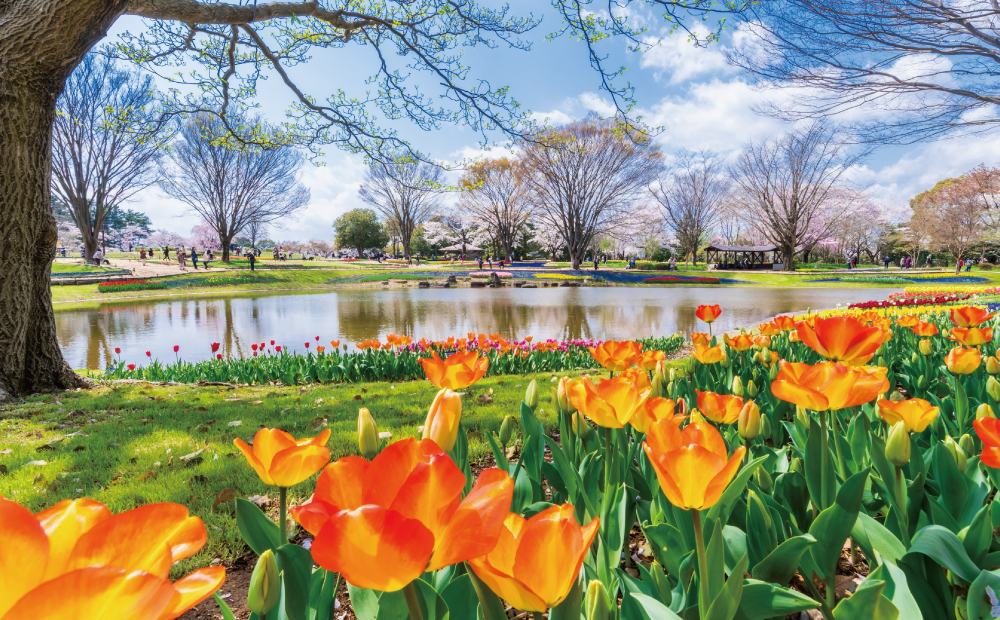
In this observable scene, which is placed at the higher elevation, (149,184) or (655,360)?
(149,184)

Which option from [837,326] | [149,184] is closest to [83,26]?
[837,326]

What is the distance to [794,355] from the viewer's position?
3.04 metres

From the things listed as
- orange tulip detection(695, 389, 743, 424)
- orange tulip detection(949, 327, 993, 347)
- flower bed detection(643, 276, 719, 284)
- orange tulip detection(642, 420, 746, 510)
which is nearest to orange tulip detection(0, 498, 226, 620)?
orange tulip detection(642, 420, 746, 510)

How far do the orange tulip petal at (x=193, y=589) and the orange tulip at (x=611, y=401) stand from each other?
75 centimetres

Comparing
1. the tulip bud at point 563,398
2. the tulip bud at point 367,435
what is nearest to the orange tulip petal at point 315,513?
the tulip bud at point 367,435

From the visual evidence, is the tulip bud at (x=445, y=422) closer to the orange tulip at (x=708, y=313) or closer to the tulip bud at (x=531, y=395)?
the tulip bud at (x=531, y=395)

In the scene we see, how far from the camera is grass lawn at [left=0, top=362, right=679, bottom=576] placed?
208 centimetres

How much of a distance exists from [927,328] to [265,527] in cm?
323

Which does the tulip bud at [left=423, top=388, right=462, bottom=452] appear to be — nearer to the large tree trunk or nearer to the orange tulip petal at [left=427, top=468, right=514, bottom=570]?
the orange tulip petal at [left=427, top=468, right=514, bottom=570]

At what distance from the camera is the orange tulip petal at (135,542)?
393mm

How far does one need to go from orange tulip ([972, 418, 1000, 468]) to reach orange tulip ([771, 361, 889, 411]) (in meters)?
0.14

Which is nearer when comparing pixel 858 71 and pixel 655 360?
pixel 655 360

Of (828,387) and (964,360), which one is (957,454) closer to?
(828,387)

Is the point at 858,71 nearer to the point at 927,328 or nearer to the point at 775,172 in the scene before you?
the point at 927,328
